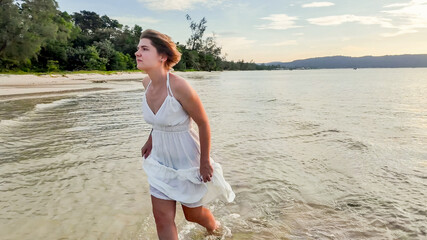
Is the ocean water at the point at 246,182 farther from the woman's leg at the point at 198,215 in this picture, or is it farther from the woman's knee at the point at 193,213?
the woman's knee at the point at 193,213

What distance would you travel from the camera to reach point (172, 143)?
2.36 meters

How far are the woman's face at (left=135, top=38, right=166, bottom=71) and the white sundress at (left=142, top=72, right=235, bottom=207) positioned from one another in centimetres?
19

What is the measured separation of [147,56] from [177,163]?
0.89 metres

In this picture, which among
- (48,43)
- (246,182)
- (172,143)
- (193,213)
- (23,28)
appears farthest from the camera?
(48,43)

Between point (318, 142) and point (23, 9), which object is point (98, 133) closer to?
point (318, 142)

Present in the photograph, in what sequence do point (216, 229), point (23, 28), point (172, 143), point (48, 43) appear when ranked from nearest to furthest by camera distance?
point (172, 143)
point (216, 229)
point (23, 28)
point (48, 43)

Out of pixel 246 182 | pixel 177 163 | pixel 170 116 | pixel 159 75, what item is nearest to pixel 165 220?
pixel 177 163

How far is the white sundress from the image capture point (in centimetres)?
229

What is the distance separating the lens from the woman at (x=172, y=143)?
2.26 metres

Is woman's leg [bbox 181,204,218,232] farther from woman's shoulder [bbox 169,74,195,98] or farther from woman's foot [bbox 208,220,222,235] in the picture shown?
woman's shoulder [bbox 169,74,195,98]

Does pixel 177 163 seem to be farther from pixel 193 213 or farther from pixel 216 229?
pixel 216 229

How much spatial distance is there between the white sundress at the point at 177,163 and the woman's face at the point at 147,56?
7.6 inches

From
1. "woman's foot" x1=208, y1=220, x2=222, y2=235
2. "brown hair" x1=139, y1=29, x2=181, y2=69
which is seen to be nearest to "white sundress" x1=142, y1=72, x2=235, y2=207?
"brown hair" x1=139, y1=29, x2=181, y2=69

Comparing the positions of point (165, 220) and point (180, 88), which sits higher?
point (180, 88)
